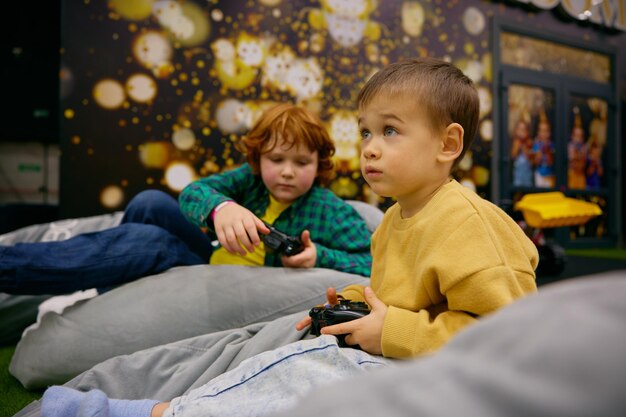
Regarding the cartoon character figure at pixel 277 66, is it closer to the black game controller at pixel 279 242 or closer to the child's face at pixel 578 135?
the black game controller at pixel 279 242

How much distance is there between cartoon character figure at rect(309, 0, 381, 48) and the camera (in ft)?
8.54

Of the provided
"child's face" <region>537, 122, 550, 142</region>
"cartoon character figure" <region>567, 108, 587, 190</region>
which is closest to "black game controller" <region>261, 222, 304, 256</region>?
"child's face" <region>537, 122, 550, 142</region>

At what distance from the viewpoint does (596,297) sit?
0.21 meters

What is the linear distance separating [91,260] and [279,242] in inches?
15.4

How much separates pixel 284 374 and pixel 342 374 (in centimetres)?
7

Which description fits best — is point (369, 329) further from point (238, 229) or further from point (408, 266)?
point (238, 229)

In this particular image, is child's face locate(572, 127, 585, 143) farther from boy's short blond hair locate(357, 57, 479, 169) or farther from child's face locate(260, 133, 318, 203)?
boy's short blond hair locate(357, 57, 479, 169)

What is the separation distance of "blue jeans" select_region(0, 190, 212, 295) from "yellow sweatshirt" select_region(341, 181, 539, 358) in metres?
0.58

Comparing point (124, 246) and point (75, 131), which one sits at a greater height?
point (75, 131)

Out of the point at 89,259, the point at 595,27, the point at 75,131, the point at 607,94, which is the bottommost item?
the point at 89,259

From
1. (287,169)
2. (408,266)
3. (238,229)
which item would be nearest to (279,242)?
(238,229)

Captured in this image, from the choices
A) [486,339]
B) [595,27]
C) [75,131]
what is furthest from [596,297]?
[595,27]

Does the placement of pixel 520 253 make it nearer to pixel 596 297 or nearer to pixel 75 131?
pixel 596 297

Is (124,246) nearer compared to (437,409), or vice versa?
(437,409)
